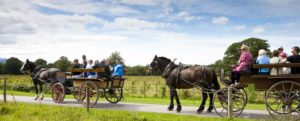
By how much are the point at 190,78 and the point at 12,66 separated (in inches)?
2573

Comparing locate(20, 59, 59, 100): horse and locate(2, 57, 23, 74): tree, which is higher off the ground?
locate(2, 57, 23, 74): tree

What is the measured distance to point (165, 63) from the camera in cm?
1508

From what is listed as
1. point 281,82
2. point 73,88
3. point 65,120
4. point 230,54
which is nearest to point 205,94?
point 281,82

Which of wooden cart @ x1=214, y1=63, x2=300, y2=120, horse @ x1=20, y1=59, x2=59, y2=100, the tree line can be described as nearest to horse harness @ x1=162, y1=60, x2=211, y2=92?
wooden cart @ x1=214, y1=63, x2=300, y2=120

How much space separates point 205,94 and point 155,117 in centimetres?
259

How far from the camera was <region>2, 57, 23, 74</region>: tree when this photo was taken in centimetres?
6806

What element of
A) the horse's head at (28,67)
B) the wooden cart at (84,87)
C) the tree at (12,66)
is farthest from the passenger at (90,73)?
the tree at (12,66)

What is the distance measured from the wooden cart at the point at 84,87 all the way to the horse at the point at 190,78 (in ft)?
8.21

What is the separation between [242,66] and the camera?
1155 cm

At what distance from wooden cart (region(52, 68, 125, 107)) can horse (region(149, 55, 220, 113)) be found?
98.5 inches

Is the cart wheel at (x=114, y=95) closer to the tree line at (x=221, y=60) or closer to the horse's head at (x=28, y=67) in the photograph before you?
the horse's head at (x=28, y=67)

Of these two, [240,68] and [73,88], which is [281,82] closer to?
[240,68]

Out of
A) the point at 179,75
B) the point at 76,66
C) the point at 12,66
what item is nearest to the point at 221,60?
the point at 12,66

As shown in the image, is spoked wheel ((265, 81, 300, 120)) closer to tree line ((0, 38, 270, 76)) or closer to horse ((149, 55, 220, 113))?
horse ((149, 55, 220, 113))
